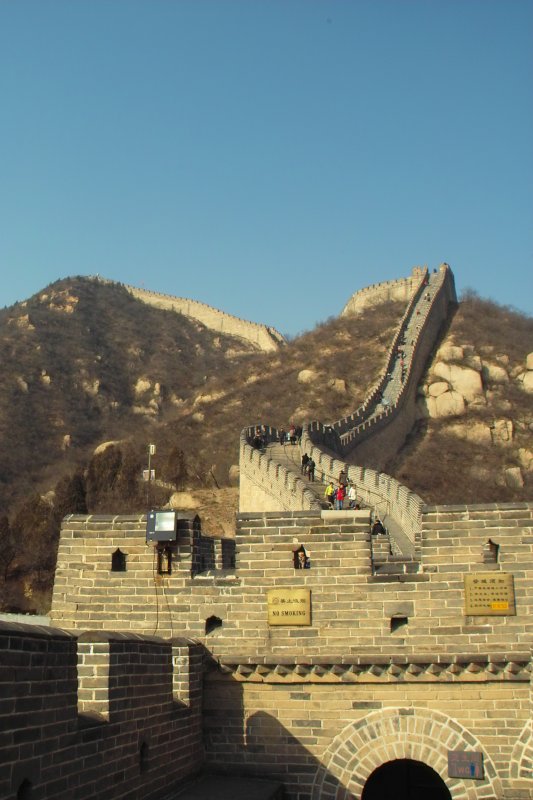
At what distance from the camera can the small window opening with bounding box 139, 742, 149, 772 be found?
8250mm

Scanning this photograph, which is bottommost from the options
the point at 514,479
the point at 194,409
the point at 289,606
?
the point at 289,606

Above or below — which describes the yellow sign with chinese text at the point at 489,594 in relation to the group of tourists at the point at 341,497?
below

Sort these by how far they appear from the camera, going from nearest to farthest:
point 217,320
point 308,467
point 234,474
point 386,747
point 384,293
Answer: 1. point 386,747
2. point 308,467
3. point 234,474
4. point 384,293
5. point 217,320

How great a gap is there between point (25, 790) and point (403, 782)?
20.2ft

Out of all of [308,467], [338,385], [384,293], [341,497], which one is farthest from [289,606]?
[384,293]

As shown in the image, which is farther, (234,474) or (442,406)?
(442,406)

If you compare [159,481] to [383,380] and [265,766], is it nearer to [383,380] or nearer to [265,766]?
[383,380]

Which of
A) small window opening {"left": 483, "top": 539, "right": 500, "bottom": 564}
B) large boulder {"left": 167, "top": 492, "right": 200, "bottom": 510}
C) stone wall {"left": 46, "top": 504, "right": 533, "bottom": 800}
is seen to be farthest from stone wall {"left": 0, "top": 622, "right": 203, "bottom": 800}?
large boulder {"left": 167, "top": 492, "right": 200, "bottom": 510}

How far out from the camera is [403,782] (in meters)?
11.1

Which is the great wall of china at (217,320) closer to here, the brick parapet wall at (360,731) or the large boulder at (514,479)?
the large boulder at (514,479)

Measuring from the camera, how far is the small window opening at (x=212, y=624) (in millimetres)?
10219

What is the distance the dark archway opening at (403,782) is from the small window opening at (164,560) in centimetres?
353

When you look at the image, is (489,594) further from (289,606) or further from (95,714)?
(95,714)

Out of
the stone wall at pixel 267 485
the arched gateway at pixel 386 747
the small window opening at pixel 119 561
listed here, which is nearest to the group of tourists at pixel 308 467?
the stone wall at pixel 267 485
